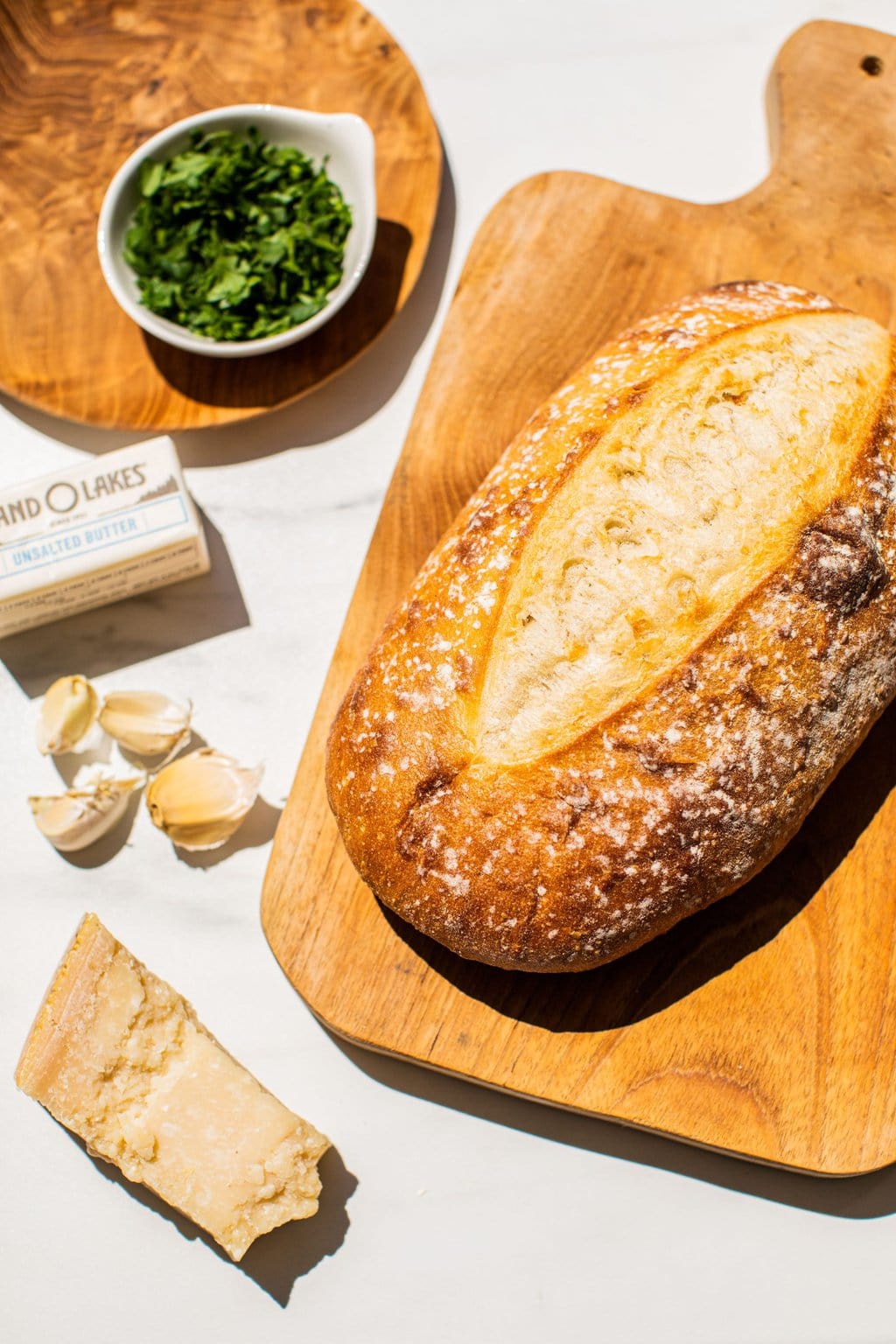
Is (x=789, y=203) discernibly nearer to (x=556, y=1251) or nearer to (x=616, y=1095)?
(x=616, y=1095)

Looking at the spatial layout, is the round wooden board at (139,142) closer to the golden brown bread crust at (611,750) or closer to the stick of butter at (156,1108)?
the golden brown bread crust at (611,750)

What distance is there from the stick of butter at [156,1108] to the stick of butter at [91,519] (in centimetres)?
52

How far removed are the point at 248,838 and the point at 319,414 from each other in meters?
0.73

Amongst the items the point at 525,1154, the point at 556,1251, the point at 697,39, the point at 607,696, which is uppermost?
the point at 697,39

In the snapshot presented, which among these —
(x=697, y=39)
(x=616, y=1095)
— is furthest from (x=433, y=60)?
(x=616, y=1095)

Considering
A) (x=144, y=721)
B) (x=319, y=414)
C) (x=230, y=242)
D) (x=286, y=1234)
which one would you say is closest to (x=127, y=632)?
(x=144, y=721)

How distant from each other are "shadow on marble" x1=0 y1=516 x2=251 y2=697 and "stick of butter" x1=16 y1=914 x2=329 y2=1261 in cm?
44

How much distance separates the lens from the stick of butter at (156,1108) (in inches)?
56.1

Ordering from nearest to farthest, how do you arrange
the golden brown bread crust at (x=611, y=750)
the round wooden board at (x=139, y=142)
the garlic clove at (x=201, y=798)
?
the golden brown bread crust at (x=611, y=750) → the garlic clove at (x=201, y=798) → the round wooden board at (x=139, y=142)

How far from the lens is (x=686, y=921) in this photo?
1.47 meters

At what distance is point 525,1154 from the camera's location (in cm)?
157

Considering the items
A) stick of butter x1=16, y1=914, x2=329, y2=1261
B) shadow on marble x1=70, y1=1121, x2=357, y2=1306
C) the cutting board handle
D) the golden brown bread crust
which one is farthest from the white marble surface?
the cutting board handle

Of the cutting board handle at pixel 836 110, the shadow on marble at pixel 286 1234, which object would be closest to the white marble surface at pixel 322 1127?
the shadow on marble at pixel 286 1234

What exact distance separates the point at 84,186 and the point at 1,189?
14 centimetres
